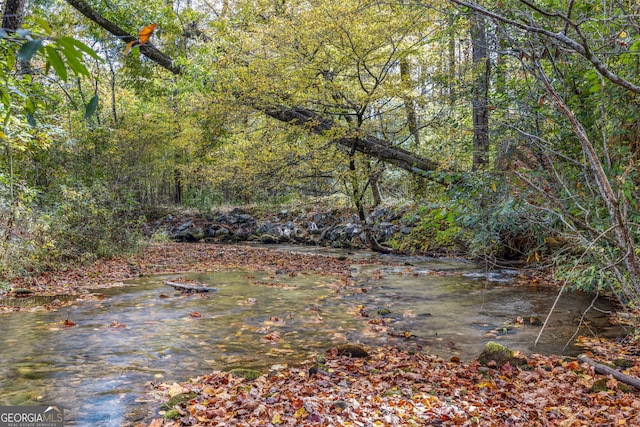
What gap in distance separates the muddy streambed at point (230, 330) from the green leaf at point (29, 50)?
288 centimetres

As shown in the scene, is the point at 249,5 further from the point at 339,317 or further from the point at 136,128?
the point at 339,317

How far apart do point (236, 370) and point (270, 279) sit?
5731 mm

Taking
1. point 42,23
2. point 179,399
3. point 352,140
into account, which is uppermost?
point 352,140

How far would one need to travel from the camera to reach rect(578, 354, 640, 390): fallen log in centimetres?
378

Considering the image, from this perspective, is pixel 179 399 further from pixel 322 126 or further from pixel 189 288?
pixel 322 126

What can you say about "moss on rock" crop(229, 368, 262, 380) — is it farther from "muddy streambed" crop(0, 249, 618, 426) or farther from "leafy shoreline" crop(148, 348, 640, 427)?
"muddy streambed" crop(0, 249, 618, 426)

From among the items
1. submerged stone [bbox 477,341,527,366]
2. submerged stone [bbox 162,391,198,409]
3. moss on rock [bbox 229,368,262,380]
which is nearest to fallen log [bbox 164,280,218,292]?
moss on rock [bbox 229,368,262,380]

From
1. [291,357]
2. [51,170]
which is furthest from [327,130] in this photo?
[291,357]

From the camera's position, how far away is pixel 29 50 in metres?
1.16

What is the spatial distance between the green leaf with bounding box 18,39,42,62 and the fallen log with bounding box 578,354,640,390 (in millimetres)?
4548

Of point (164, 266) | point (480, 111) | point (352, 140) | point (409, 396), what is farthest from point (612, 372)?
point (164, 266)

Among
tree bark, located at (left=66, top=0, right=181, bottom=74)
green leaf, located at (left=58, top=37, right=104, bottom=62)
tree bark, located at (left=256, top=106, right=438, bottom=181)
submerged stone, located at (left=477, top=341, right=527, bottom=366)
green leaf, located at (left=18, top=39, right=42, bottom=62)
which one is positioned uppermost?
tree bark, located at (left=66, top=0, right=181, bottom=74)

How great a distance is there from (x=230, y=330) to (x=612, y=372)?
416 centimetres

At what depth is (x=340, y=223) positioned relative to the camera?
18453 mm
